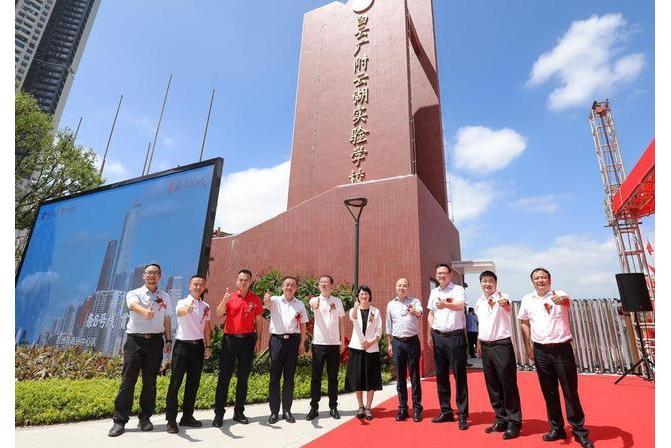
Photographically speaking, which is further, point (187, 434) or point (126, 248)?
point (126, 248)

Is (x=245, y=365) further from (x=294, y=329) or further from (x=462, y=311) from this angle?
(x=462, y=311)

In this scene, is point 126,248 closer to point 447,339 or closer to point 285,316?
point 285,316

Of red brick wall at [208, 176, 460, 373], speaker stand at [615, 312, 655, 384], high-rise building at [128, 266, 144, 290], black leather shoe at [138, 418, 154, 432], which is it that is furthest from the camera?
red brick wall at [208, 176, 460, 373]

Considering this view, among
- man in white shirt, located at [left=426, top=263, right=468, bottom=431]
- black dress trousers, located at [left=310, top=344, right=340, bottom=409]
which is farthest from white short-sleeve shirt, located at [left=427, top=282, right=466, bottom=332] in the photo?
black dress trousers, located at [left=310, top=344, right=340, bottom=409]

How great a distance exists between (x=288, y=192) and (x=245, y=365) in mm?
10338

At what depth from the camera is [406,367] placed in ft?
14.3

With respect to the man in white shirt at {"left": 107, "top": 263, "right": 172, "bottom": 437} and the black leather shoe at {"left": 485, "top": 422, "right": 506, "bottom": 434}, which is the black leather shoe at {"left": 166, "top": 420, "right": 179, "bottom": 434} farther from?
the black leather shoe at {"left": 485, "top": 422, "right": 506, "bottom": 434}


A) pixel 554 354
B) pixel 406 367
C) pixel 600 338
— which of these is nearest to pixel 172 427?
pixel 406 367

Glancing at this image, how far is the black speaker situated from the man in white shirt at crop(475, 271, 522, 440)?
4016 millimetres

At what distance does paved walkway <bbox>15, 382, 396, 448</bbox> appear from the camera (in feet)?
11.5

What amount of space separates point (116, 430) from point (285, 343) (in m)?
1.91

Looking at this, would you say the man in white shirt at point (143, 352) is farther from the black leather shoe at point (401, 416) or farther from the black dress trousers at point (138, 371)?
the black leather shoe at point (401, 416)

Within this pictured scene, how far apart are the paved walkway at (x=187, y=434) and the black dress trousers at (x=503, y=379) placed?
1.74 metres

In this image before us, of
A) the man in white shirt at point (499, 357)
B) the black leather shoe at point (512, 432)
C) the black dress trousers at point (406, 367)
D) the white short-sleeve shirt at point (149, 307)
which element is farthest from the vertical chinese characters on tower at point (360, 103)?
the black leather shoe at point (512, 432)
